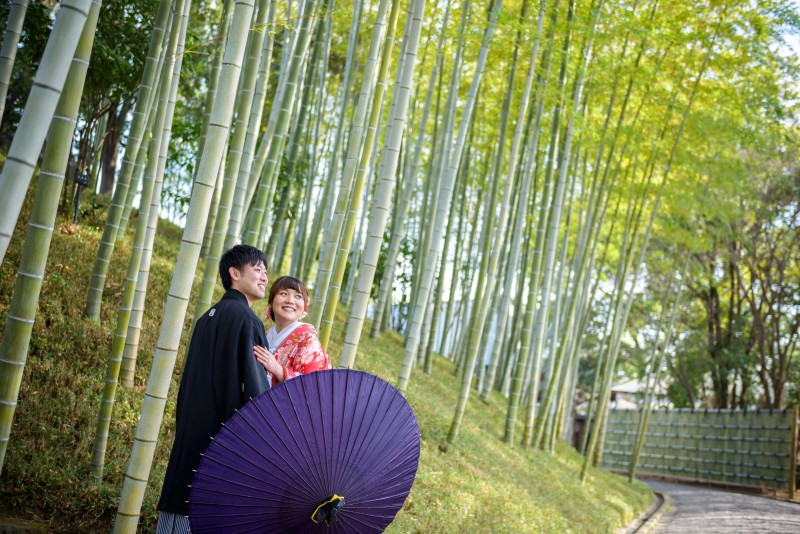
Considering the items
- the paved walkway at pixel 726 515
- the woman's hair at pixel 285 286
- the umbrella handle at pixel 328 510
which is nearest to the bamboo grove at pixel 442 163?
the woman's hair at pixel 285 286

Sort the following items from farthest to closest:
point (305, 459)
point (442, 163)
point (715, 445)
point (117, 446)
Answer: point (715, 445) < point (442, 163) < point (117, 446) < point (305, 459)

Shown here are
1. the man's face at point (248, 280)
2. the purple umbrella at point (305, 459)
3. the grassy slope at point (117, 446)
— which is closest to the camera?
the purple umbrella at point (305, 459)

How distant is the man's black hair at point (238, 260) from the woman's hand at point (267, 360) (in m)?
0.23

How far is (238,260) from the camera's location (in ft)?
7.09

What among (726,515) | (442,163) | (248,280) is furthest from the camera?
(726,515)

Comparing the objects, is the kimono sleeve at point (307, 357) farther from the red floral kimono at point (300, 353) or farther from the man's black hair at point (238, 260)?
the man's black hair at point (238, 260)

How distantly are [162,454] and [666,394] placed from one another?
15405 mm

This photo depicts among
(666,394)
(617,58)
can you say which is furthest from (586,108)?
(666,394)

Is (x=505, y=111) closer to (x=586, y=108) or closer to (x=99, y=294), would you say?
(x=586, y=108)

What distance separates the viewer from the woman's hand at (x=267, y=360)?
2047 mm

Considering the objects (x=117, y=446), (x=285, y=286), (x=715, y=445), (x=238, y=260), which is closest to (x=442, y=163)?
(x=117, y=446)

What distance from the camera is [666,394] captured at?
55.1 ft

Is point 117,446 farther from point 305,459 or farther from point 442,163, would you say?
point 442,163

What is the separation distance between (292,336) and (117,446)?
1.32 m
